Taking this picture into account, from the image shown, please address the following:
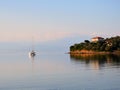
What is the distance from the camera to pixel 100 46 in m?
144

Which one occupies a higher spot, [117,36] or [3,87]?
[117,36]

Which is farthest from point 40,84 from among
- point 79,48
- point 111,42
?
point 79,48

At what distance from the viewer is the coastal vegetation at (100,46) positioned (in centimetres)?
13788

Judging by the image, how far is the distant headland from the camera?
138m

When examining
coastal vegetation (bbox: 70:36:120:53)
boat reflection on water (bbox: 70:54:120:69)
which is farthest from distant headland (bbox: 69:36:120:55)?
boat reflection on water (bbox: 70:54:120:69)

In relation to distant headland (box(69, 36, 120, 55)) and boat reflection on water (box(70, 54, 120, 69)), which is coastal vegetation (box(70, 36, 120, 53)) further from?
boat reflection on water (box(70, 54, 120, 69))

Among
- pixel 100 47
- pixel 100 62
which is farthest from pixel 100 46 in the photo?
pixel 100 62

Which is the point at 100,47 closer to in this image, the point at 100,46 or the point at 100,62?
the point at 100,46

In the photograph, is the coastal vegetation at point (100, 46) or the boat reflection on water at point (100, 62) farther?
the coastal vegetation at point (100, 46)

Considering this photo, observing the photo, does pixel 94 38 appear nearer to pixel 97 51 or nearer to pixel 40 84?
pixel 97 51

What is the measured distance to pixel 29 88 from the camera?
32781mm

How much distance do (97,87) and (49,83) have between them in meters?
6.51

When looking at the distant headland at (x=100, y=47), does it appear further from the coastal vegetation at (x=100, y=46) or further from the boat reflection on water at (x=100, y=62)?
the boat reflection on water at (x=100, y=62)

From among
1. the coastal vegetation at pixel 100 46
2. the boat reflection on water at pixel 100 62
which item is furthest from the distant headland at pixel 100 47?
the boat reflection on water at pixel 100 62
